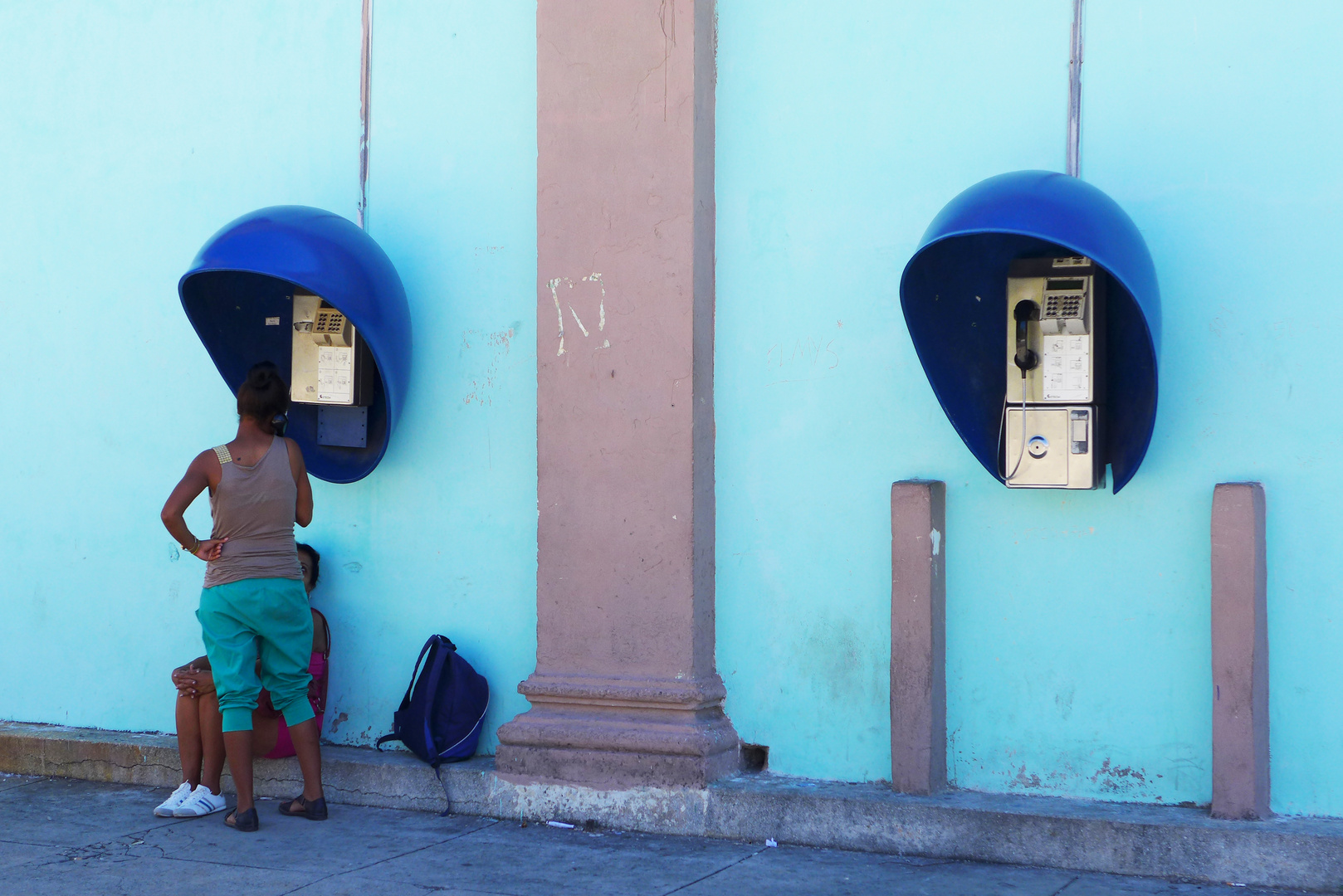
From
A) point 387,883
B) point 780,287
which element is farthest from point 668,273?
point 387,883

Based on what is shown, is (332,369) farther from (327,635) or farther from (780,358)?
Answer: (780,358)

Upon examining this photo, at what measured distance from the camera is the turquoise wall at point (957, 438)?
381cm

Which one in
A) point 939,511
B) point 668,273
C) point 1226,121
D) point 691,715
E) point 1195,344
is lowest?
point 691,715

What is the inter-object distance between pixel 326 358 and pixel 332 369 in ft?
0.17

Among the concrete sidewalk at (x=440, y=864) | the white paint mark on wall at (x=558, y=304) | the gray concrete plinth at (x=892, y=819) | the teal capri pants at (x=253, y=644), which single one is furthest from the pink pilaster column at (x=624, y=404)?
the teal capri pants at (x=253, y=644)

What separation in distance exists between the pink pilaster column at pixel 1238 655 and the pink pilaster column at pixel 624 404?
62.9 inches

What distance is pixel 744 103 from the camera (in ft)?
15.0

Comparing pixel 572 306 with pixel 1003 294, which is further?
pixel 572 306

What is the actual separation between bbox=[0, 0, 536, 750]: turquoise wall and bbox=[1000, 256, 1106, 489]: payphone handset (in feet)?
5.92

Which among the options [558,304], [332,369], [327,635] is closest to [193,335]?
[332,369]

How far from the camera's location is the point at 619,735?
14.7 ft

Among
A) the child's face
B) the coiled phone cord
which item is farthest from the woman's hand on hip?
the coiled phone cord

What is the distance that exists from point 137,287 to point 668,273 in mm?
2512

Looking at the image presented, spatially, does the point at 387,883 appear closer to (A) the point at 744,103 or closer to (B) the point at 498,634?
(B) the point at 498,634
